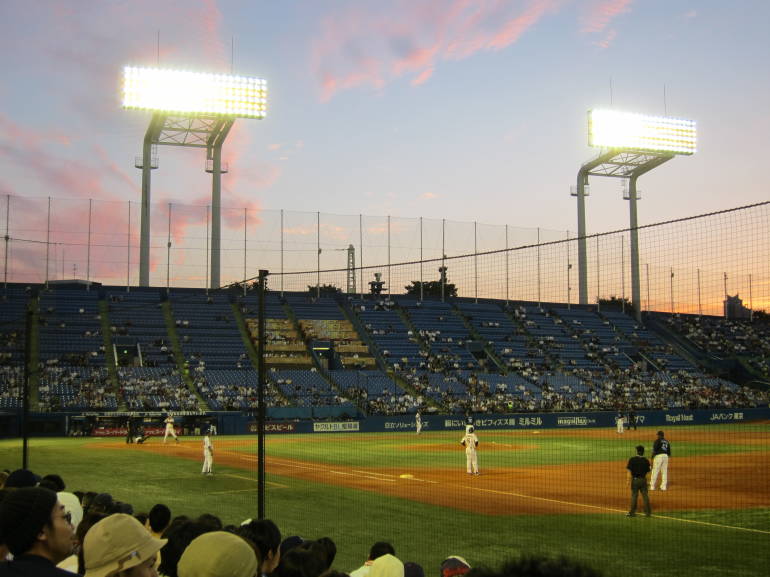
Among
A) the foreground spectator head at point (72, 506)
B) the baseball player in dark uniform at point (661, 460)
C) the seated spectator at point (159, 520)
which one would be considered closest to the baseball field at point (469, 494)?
the baseball player in dark uniform at point (661, 460)

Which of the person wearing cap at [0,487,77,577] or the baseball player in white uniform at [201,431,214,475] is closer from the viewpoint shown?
the person wearing cap at [0,487,77,577]

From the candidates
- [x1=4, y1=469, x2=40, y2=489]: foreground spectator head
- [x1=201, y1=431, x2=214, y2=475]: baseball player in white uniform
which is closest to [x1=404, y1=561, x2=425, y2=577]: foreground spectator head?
[x1=4, y1=469, x2=40, y2=489]: foreground spectator head

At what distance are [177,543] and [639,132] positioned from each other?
224 ft

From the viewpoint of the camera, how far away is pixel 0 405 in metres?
43.6

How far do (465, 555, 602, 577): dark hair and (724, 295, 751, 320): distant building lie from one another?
9240 cm

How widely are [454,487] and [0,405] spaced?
3159cm

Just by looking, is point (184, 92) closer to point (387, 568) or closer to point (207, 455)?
point (207, 455)

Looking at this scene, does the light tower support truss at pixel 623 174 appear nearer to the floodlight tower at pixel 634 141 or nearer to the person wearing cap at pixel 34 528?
the floodlight tower at pixel 634 141

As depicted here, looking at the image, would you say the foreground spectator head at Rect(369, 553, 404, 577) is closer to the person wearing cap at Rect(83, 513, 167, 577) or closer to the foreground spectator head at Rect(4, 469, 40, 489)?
the person wearing cap at Rect(83, 513, 167, 577)

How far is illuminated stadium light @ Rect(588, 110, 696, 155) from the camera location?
219 feet

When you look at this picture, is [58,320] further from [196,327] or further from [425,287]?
Result: [425,287]

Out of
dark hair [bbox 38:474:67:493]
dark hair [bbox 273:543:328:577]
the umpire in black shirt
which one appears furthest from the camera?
the umpire in black shirt

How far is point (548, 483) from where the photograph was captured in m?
23.7

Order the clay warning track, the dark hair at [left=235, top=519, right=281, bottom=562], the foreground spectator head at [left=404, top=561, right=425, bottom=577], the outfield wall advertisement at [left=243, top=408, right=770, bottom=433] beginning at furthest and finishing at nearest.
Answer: the outfield wall advertisement at [left=243, top=408, right=770, bottom=433]
the clay warning track
the foreground spectator head at [left=404, top=561, right=425, bottom=577]
the dark hair at [left=235, top=519, right=281, bottom=562]
